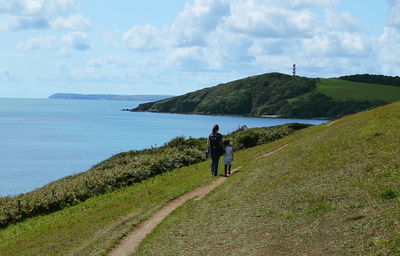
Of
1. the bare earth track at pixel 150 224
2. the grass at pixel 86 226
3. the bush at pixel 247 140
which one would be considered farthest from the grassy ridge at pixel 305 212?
the bush at pixel 247 140

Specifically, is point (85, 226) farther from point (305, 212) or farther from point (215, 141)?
point (305, 212)

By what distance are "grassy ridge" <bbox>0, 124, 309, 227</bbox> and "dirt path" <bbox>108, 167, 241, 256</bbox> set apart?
1461 centimetres

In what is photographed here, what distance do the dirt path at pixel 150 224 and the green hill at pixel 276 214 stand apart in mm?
434

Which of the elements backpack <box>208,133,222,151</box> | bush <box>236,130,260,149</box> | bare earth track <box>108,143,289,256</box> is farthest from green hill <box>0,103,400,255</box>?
bush <box>236,130,260,149</box>

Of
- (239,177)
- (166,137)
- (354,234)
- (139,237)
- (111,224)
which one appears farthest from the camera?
(166,137)

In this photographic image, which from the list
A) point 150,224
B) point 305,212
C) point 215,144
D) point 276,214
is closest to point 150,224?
point 150,224

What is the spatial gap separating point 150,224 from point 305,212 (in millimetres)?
7662

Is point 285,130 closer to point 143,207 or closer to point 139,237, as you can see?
point 143,207

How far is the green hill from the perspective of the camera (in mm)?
16047

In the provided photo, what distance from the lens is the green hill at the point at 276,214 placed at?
52.6 ft

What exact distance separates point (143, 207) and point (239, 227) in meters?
10.4

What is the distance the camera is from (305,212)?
63.3 feet

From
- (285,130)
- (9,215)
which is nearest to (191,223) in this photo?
(9,215)

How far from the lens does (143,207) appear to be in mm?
28469
